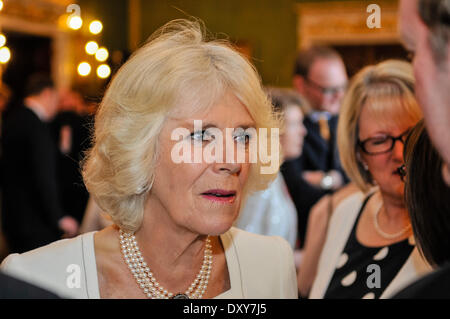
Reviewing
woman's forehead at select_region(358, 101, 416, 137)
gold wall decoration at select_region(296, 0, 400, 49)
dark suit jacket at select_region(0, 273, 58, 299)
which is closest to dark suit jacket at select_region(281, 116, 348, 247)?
woman's forehead at select_region(358, 101, 416, 137)

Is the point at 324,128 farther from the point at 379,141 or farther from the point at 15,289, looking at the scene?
the point at 15,289

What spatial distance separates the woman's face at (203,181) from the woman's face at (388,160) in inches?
30.6

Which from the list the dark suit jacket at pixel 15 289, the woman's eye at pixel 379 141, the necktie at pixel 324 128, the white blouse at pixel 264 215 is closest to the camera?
the dark suit jacket at pixel 15 289

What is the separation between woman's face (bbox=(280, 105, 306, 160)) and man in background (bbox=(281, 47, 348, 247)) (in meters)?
0.06

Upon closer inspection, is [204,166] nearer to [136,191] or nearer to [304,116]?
[136,191]

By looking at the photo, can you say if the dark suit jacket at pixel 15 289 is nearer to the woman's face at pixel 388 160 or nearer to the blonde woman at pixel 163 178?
the blonde woman at pixel 163 178

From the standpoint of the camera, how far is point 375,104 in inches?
87.2

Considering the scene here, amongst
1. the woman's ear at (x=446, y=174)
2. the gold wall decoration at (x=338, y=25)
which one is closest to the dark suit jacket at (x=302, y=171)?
the woman's ear at (x=446, y=174)

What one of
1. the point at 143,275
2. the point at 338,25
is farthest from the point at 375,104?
the point at 338,25

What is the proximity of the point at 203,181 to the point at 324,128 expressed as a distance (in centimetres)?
247

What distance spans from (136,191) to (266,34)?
9945mm

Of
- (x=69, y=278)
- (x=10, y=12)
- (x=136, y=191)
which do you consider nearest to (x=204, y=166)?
(x=136, y=191)

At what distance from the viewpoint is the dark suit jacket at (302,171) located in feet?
11.8

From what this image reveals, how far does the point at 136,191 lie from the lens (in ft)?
5.35
